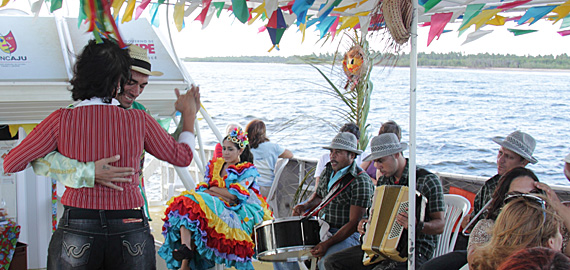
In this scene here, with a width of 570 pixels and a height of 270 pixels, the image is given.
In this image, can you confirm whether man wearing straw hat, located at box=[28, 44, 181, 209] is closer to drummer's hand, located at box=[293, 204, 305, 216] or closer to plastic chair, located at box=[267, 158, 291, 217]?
drummer's hand, located at box=[293, 204, 305, 216]

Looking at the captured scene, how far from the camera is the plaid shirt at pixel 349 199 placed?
13.2 ft

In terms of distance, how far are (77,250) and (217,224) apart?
213 centimetres

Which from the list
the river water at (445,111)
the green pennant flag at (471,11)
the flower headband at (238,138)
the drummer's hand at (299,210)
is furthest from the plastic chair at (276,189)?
the river water at (445,111)

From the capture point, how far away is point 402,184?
146 inches

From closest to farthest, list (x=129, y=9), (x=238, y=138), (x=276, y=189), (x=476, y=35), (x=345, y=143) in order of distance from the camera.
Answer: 1. (x=129, y=9)
2. (x=476, y=35)
3. (x=345, y=143)
4. (x=238, y=138)
5. (x=276, y=189)

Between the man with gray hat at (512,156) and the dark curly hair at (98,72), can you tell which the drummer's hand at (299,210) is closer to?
the man with gray hat at (512,156)

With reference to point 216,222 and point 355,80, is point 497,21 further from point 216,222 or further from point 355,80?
point 216,222

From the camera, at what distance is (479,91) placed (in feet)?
112

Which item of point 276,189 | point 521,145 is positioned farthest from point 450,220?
point 276,189

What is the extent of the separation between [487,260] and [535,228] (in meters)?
0.42

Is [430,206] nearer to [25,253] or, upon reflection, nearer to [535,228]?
[535,228]

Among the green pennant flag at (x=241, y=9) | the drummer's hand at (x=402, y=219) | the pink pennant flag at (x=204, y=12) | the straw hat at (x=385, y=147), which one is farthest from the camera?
the straw hat at (x=385, y=147)

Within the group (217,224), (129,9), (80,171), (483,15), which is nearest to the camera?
(80,171)

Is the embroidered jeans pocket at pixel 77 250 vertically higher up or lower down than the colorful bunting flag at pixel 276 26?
lower down
